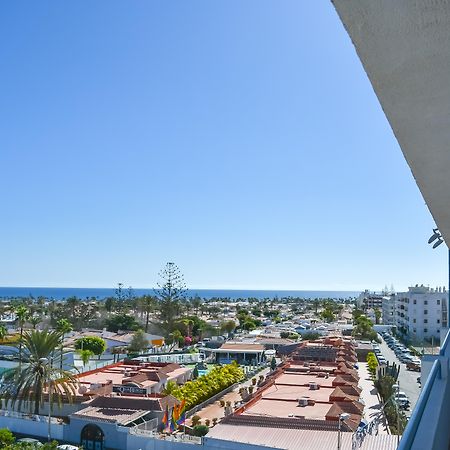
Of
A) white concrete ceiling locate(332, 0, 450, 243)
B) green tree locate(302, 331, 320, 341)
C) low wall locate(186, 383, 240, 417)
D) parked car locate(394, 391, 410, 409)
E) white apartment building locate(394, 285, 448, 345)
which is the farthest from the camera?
white apartment building locate(394, 285, 448, 345)

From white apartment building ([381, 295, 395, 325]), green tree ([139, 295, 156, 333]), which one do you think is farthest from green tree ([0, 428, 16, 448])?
white apartment building ([381, 295, 395, 325])

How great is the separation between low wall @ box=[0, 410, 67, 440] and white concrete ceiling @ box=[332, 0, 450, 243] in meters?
23.5

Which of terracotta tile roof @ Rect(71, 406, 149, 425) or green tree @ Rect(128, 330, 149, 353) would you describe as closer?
terracotta tile roof @ Rect(71, 406, 149, 425)

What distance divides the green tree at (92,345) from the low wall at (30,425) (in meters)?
19.3

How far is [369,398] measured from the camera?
26656 mm

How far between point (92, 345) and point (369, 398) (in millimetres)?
25169

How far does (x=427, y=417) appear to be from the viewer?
294 centimetres

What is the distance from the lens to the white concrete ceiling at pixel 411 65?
1.30 meters

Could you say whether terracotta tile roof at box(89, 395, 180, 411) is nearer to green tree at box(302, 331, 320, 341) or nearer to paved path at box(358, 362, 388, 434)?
paved path at box(358, 362, 388, 434)

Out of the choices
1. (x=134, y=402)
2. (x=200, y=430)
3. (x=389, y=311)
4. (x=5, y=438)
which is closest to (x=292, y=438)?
(x=200, y=430)

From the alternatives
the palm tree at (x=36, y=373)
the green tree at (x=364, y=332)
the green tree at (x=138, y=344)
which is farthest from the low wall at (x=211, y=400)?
the green tree at (x=364, y=332)

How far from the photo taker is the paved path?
22.1 m

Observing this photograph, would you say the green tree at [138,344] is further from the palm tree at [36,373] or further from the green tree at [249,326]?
the green tree at [249,326]

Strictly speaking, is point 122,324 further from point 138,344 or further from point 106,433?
point 106,433
